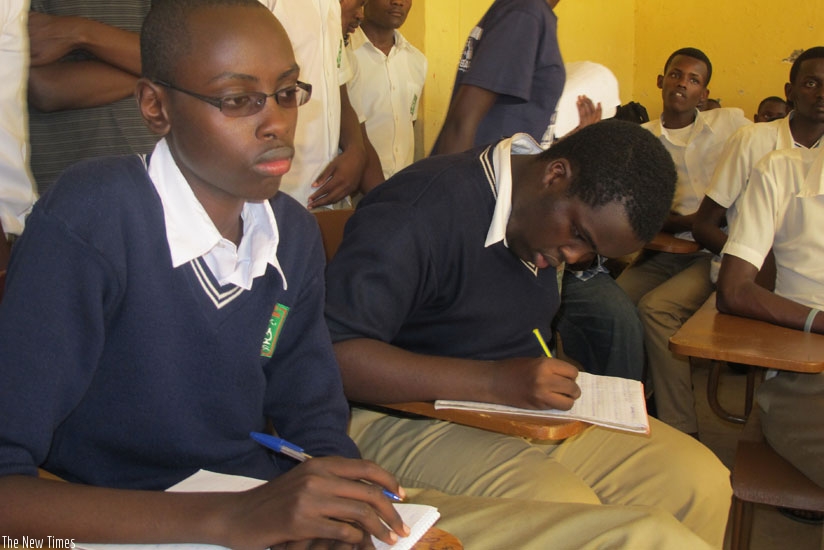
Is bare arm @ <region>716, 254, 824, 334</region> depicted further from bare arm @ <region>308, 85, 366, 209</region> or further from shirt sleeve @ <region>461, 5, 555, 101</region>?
bare arm @ <region>308, 85, 366, 209</region>

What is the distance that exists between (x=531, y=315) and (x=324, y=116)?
0.99m

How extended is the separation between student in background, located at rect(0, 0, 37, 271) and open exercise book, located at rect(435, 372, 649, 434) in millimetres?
945

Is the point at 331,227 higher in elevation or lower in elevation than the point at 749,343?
higher

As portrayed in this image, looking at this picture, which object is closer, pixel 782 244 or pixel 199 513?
pixel 199 513

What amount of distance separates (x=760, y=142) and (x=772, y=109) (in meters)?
2.57

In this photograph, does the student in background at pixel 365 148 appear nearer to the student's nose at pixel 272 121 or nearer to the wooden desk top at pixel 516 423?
the wooden desk top at pixel 516 423

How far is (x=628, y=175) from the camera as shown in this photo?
163 cm

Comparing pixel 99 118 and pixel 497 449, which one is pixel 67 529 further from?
pixel 99 118

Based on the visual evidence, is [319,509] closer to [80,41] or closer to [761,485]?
[80,41]

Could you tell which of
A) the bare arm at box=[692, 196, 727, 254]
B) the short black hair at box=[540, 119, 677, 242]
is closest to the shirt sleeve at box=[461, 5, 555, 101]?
the short black hair at box=[540, 119, 677, 242]

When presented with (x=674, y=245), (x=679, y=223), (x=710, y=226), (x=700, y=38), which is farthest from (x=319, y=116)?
(x=700, y=38)

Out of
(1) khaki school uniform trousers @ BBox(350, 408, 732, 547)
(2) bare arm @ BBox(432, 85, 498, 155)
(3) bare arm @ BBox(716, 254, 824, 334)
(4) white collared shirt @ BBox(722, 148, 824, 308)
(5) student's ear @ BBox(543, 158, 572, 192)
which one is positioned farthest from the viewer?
(4) white collared shirt @ BBox(722, 148, 824, 308)

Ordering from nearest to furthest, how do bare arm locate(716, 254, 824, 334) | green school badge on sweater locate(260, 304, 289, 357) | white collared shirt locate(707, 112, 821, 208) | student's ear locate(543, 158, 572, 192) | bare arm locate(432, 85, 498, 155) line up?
green school badge on sweater locate(260, 304, 289, 357) < student's ear locate(543, 158, 572, 192) < bare arm locate(716, 254, 824, 334) < bare arm locate(432, 85, 498, 155) < white collared shirt locate(707, 112, 821, 208)

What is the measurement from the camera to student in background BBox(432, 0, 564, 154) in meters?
2.48
